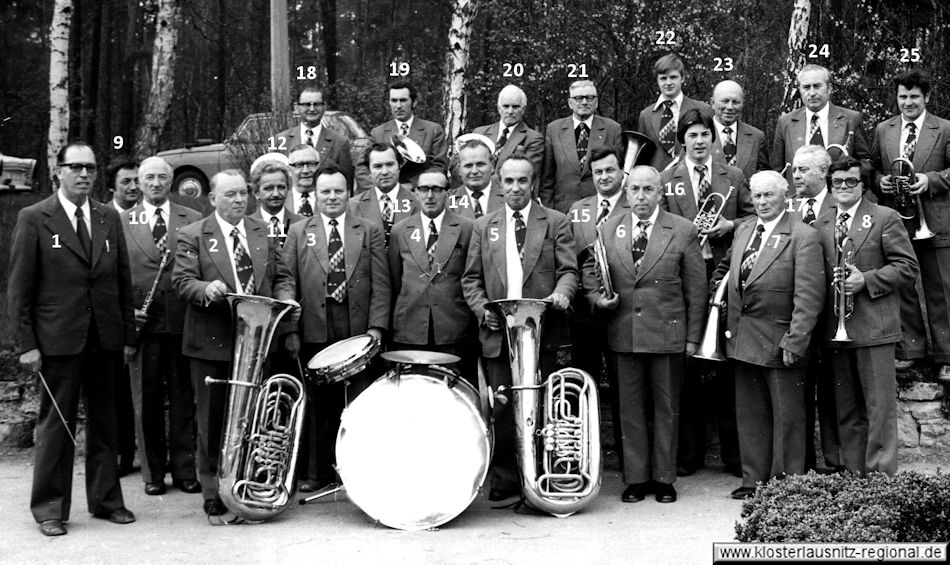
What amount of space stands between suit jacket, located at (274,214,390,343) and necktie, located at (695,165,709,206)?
7.58ft

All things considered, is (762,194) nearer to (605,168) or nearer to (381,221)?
(605,168)

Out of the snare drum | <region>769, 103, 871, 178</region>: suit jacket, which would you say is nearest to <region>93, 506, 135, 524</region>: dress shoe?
the snare drum

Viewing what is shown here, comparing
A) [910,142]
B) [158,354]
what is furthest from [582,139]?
[158,354]

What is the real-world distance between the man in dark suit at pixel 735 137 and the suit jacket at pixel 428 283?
2.34m

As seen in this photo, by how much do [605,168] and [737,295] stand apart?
4.28 feet

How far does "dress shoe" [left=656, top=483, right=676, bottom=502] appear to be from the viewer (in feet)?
25.8

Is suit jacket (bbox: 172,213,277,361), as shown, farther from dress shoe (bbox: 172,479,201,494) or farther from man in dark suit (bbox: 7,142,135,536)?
dress shoe (bbox: 172,479,201,494)

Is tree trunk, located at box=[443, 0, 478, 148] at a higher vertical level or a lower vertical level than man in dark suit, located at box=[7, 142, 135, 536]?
higher

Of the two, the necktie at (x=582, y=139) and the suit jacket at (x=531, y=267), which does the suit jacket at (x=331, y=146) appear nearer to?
the necktie at (x=582, y=139)

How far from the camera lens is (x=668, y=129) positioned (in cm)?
961

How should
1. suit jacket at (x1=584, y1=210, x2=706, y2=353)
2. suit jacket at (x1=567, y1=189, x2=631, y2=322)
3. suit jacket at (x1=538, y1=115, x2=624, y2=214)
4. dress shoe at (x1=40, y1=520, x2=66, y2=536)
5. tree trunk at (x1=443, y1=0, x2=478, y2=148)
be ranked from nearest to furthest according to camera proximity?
dress shoe at (x1=40, y1=520, x2=66, y2=536) < suit jacket at (x1=584, y1=210, x2=706, y2=353) < suit jacket at (x1=567, y1=189, x2=631, y2=322) < suit jacket at (x1=538, y1=115, x2=624, y2=214) < tree trunk at (x1=443, y1=0, x2=478, y2=148)

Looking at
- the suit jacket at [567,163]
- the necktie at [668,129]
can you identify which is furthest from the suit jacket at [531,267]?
the necktie at [668,129]

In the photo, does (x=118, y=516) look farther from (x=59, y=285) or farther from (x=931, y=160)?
(x=931, y=160)

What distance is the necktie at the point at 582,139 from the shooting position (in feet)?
31.3
